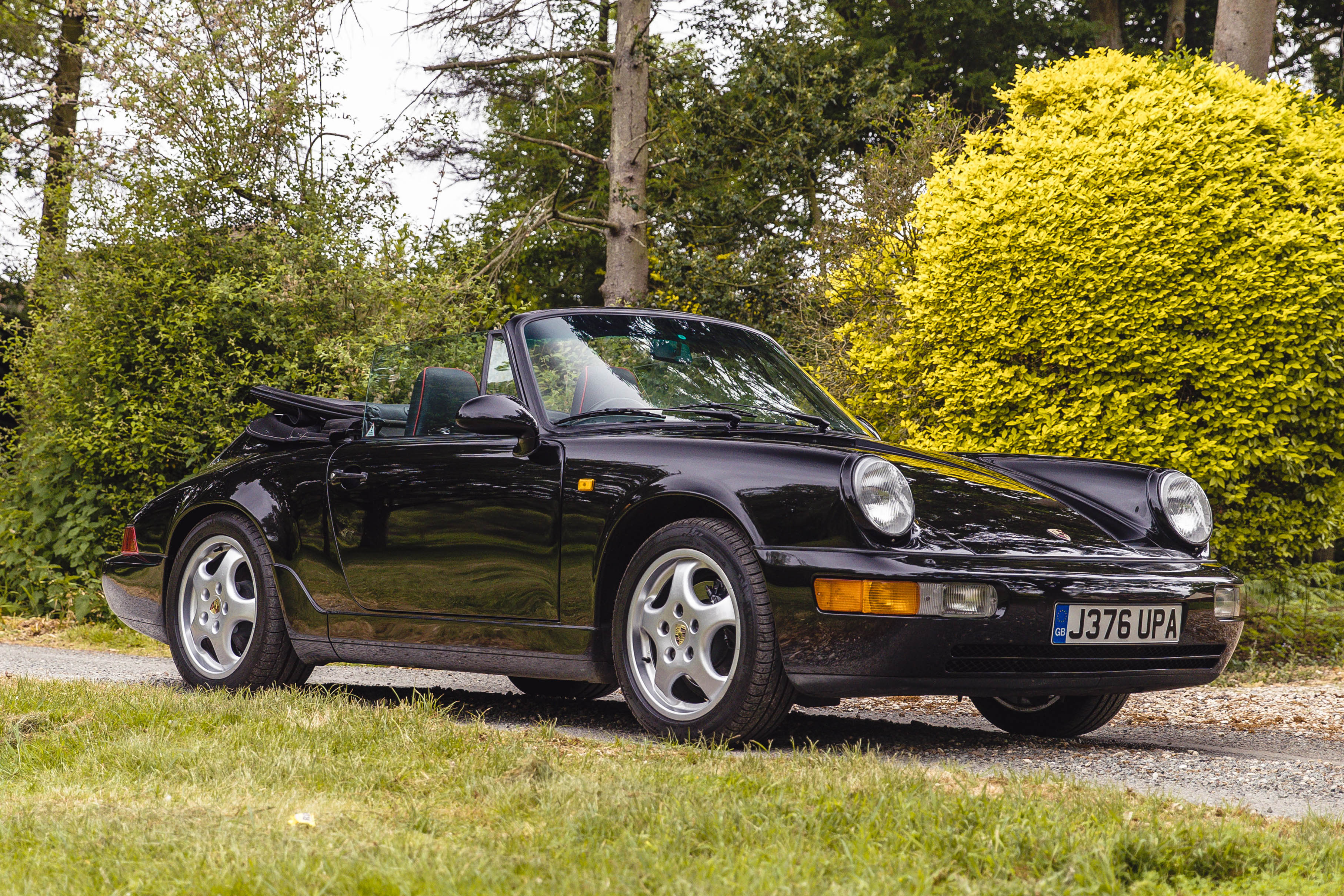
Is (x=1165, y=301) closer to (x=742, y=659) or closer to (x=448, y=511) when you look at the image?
(x=448, y=511)

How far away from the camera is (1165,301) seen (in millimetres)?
8438

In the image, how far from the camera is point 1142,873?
→ 8.30 ft

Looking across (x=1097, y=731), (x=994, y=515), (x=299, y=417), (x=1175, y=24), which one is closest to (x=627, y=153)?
(x=299, y=417)

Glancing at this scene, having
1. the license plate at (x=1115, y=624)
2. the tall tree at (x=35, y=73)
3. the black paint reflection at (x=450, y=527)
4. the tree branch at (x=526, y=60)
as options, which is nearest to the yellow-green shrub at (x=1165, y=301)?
the license plate at (x=1115, y=624)

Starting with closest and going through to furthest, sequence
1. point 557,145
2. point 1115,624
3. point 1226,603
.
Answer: point 1115,624
point 1226,603
point 557,145

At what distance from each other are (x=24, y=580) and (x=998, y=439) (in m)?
7.53

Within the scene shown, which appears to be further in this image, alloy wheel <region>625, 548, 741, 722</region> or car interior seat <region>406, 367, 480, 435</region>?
car interior seat <region>406, 367, 480, 435</region>

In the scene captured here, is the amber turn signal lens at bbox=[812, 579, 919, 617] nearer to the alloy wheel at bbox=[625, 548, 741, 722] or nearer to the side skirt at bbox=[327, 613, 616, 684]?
the alloy wheel at bbox=[625, 548, 741, 722]

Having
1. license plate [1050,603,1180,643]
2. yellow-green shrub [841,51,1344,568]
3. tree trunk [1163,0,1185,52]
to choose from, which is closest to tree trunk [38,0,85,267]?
yellow-green shrub [841,51,1344,568]

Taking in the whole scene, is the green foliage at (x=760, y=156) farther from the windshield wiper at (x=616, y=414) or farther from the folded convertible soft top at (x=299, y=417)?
the windshield wiper at (x=616, y=414)

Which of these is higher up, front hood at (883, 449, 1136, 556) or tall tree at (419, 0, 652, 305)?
tall tree at (419, 0, 652, 305)

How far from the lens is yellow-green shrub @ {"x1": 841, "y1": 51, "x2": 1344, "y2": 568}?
838 centimetres

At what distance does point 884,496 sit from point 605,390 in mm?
1428

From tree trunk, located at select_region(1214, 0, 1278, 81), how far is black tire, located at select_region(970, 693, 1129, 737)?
387 inches
